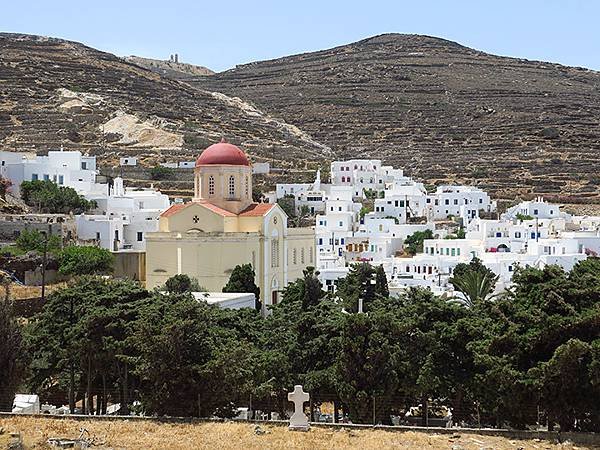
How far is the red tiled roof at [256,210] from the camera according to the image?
156 ft

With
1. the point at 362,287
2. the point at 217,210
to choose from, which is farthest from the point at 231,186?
the point at 362,287

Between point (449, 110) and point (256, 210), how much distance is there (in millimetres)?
102898

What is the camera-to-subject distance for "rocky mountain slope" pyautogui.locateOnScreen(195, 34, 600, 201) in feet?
356

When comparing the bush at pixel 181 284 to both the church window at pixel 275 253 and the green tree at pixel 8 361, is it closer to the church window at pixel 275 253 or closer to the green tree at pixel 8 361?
the church window at pixel 275 253

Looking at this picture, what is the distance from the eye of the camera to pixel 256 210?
157 ft

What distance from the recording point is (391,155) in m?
121

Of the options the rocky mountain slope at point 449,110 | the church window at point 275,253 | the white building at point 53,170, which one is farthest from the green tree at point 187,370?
the rocky mountain slope at point 449,110

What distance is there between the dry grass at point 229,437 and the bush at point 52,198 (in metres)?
39.6

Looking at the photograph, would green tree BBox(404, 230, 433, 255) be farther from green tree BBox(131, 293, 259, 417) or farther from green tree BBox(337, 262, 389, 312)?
green tree BBox(131, 293, 259, 417)

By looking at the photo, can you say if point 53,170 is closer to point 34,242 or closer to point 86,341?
point 34,242

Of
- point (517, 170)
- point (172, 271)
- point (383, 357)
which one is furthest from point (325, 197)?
point (383, 357)

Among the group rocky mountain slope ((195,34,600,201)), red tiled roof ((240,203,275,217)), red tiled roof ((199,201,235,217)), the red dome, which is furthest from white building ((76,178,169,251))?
rocky mountain slope ((195,34,600,201))

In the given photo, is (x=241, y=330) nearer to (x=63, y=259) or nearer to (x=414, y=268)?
(x=63, y=259)

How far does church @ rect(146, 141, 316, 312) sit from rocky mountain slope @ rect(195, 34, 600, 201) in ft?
164
